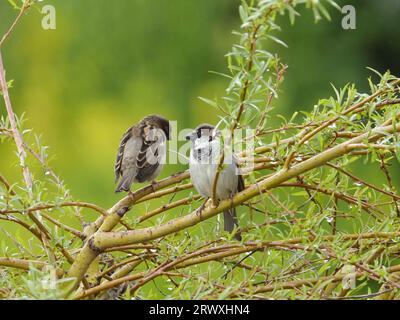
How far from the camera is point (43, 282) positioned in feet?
3.27

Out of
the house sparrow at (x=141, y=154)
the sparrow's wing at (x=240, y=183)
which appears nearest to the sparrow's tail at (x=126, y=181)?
the house sparrow at (x=141, y=154)

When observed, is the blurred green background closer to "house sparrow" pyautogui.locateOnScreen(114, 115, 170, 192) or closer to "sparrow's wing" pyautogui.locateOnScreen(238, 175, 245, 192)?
"house sparrow" pyautogui.locateOnScreen(114, 115, 170, 192)

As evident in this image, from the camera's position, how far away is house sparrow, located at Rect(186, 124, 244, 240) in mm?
1500

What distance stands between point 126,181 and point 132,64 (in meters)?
3.15

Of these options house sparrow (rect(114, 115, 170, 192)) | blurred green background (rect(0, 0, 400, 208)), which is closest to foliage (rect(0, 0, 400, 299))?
house sparrow (rect(114, 115, 170, 192))

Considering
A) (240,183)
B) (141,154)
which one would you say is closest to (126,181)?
(141,154)

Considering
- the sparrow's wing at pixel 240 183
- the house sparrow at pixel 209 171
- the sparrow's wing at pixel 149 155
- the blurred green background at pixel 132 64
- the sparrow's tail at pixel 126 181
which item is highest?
the blurred green background at pixel 132 64

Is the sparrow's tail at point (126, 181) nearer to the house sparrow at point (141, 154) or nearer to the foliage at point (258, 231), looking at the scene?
the house sparrow at point (141, 154)

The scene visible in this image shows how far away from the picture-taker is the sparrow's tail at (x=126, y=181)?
2.26m

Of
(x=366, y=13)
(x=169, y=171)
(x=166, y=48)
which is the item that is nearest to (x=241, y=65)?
(x=169, y=171)

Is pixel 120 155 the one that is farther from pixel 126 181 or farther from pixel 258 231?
pixel 258 231

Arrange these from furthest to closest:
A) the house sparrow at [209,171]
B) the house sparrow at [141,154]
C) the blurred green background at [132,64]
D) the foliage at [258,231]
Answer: the blurred green background at [132,64] < the house sparrow at [141,154] < the house sparrow at [209,171] < the foliage at [258,231]

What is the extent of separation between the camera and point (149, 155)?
245 cm

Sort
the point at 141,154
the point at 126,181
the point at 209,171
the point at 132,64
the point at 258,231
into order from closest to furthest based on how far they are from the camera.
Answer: the point at 258,231 → the point at 209,171 → the point at 126,181 → the point at 141,154 → the point at 132,64
